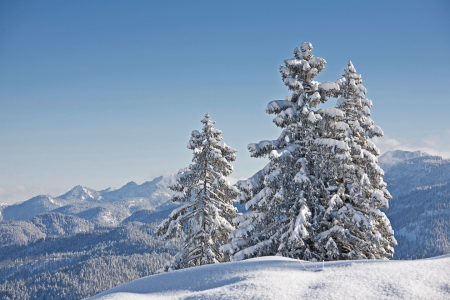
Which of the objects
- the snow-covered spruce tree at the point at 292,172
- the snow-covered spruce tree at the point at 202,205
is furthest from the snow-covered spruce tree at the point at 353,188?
the snow-covered spruce tree at the point at 202,205

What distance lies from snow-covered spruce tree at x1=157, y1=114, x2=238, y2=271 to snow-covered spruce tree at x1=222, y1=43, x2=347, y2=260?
139 inches

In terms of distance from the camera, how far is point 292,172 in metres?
14.3

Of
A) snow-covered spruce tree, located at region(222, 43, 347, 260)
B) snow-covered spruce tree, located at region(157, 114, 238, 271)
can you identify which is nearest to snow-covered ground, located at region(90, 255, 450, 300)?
snow-covered spruce tree, located at region(222, 43, 347, 260)

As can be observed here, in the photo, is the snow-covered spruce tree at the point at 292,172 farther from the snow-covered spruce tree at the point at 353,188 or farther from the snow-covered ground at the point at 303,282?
the snow-covered ground at the point at 303,282

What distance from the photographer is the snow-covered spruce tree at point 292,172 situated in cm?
1354

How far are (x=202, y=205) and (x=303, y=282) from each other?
13.9 m

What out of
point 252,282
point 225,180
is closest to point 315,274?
point 252,282

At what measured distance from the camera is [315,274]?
5730mm

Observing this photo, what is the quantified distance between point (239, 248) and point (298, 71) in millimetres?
9263

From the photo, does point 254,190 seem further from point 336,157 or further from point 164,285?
point 164,285

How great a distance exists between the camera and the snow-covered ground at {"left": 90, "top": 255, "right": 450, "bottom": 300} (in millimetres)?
4715

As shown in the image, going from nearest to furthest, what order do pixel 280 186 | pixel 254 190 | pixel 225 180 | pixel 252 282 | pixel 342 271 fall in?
1. pixel 252 282
2. pixel 342 271
3. pixel 280 186
4. pixel 254 190
5. pixel 225 180

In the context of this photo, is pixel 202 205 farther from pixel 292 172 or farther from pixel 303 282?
A: pixel 303 282

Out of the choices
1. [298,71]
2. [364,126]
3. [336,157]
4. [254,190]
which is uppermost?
[298,71]
